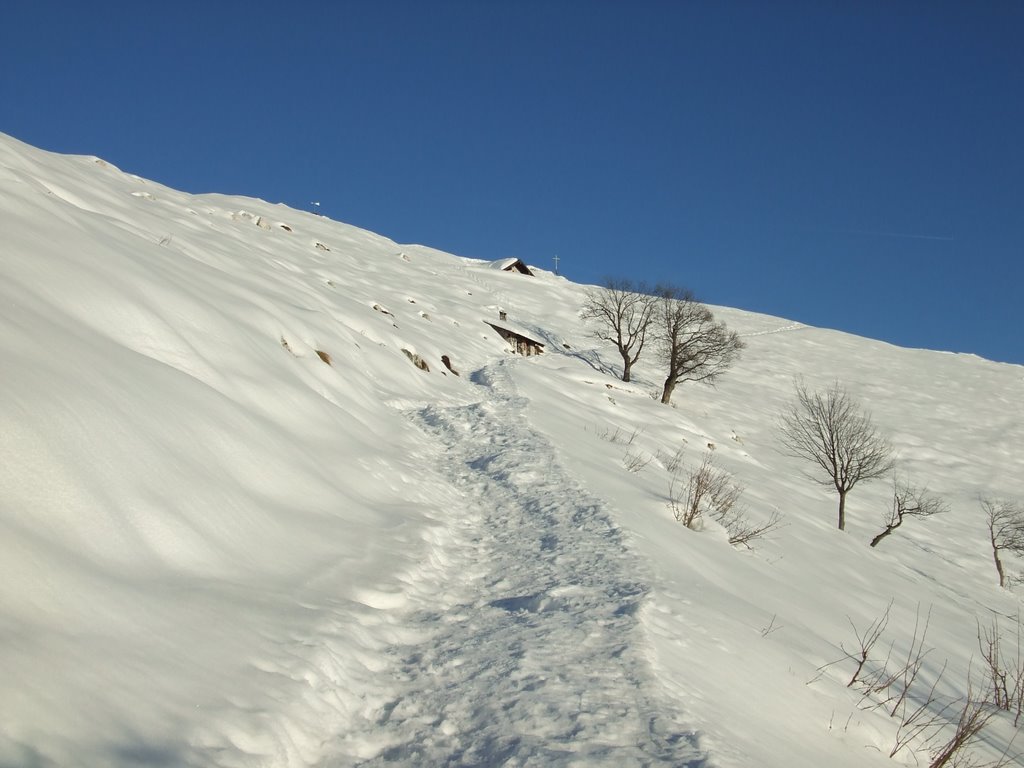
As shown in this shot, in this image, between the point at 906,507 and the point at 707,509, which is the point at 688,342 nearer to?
the point at 906,507

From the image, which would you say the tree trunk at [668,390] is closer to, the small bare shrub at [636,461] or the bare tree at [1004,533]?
the bare tree at [1004,533]

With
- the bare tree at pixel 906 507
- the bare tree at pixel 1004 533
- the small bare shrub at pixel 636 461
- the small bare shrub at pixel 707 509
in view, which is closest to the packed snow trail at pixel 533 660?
the small bare shrub at pixel 707 509

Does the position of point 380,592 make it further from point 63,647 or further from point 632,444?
point 632,444

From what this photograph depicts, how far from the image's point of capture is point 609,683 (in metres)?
2.66

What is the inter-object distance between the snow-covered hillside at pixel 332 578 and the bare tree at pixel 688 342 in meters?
16.3

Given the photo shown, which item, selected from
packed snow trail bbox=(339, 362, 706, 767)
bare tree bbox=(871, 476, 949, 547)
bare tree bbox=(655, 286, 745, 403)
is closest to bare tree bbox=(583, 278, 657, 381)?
bare tree bbox=(655, 286, 745, 403)

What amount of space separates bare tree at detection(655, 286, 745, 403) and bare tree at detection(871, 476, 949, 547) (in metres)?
8.23

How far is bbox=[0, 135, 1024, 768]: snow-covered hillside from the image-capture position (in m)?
2.21

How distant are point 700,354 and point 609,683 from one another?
79.5 ft

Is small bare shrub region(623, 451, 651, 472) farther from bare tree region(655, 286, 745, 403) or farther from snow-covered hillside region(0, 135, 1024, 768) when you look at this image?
bare tree region(655, 286, 745, 403)

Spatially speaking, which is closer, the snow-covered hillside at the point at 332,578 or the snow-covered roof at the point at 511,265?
the snow-covered hillside at the point at 332,578

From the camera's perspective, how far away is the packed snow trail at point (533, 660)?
2.29 meters

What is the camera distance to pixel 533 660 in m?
2.90

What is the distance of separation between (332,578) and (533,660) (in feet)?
4.63
